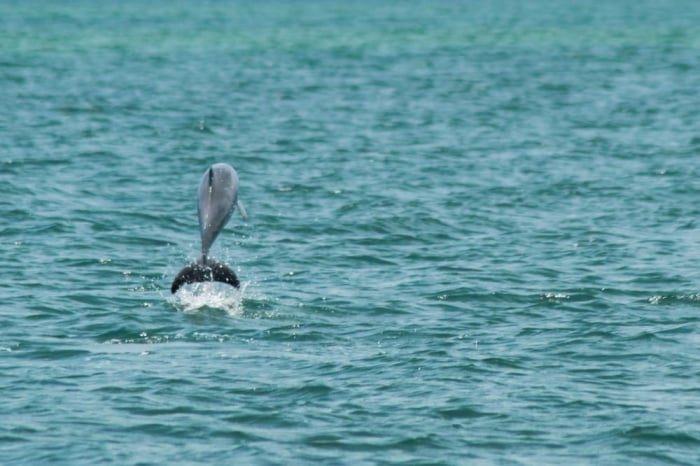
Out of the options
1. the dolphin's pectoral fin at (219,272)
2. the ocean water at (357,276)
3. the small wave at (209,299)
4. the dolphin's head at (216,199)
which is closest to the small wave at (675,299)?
the ocean water at (357,276)

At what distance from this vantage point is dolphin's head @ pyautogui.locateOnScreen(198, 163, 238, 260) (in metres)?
23.4

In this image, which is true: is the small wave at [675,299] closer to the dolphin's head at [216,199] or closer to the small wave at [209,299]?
the small wave at [209,299]

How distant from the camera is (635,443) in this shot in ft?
59.0

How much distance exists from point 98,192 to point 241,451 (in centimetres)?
1910

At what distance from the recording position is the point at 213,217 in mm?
23562

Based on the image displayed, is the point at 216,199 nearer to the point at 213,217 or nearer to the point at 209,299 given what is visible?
the point at 213,217

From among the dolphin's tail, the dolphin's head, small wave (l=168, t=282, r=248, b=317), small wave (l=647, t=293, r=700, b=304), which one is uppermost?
the dolphin's head

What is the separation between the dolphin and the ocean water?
1048mm

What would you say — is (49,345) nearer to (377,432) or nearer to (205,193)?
(205,193)

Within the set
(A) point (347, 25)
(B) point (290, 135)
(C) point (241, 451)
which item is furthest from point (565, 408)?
(A) point (347, 25)

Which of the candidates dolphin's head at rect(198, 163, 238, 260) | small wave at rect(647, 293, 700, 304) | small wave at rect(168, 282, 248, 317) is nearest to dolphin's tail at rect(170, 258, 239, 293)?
dolphin's head at rect(198, 163, 238, 260)

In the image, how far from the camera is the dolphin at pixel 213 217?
874 inches

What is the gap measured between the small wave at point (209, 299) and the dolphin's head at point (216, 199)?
5.30 ft

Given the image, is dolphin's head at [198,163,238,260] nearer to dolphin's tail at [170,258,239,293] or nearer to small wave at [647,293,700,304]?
dolphin's tail at [170,258,239,293]
